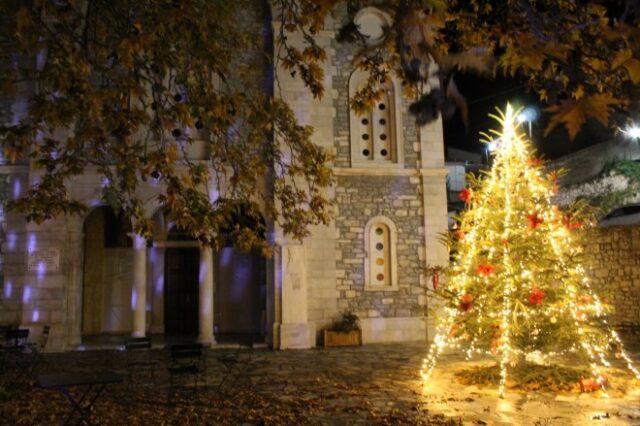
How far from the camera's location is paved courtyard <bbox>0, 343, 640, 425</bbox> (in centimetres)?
632

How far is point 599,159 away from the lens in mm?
19672

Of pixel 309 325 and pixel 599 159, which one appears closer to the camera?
pixel 309 325

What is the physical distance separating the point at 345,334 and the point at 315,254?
1.90 m

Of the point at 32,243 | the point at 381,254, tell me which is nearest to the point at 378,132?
the point at 381,254

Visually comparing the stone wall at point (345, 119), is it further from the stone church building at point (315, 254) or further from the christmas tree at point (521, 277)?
the christmas tree at point (521, 277)

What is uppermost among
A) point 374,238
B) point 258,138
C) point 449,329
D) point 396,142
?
point 396,142

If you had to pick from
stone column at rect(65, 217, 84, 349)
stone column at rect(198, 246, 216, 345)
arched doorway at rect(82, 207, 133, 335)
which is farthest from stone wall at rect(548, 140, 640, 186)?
stone column at rect(65, 217, 84, 349)

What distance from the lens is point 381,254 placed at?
14.0m

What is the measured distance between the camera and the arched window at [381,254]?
13766mm

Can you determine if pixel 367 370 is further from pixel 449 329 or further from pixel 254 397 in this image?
pixel 254 397

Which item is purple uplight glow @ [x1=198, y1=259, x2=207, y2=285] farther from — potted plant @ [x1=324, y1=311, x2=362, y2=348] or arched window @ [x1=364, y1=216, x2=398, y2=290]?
arched window @ [x1=364, y1=216, x2=398, y2=290]

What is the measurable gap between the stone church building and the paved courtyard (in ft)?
9.96

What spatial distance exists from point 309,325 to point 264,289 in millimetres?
2193

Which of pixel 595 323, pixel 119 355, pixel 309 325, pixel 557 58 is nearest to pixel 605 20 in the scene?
pixel 557 58
